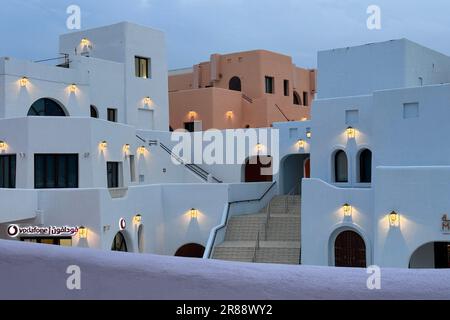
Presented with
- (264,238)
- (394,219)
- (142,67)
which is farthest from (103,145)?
(394,219)

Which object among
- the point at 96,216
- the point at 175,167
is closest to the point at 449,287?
the point at 96,216

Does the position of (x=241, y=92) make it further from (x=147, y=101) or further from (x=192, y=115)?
(x=147, y=101)

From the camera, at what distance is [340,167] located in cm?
2592

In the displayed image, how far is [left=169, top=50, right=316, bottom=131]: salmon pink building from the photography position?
3919cm

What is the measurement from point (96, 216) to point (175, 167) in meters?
10.9

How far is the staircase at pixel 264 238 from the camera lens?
2253 cm

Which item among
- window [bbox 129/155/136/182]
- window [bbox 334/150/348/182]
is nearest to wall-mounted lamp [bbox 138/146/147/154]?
window [bbox 129/155/136/182]

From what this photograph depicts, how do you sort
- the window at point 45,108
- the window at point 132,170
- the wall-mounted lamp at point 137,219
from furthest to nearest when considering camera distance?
the window at point 132,170 < the window at point 45,108 < the wall-mounted lamp at point 137,219

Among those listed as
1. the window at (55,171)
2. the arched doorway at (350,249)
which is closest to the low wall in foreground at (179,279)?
the arched doorway at (350,249)

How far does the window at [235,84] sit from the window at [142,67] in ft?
35.4

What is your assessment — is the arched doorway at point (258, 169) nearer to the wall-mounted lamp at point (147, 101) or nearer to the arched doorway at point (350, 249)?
the wall-mounted lamp at point (147, 101)

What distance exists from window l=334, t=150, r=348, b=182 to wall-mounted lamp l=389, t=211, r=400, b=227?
6174 millimetres

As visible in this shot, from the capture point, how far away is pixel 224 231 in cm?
2477

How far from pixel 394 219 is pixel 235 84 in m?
26.2
